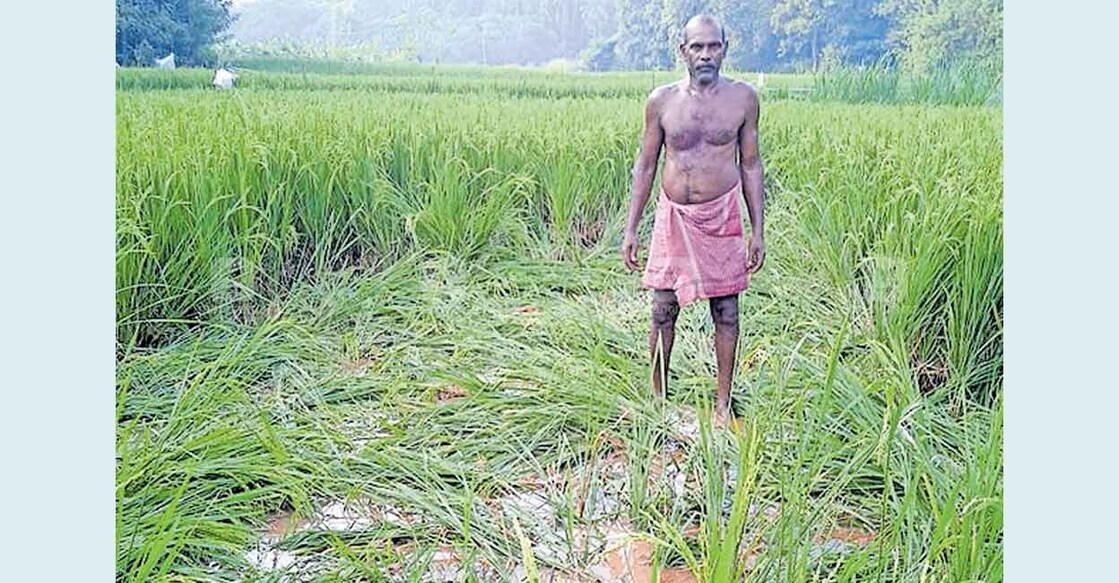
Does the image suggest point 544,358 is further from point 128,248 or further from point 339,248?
point 128,248

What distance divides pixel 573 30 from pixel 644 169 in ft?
1.54

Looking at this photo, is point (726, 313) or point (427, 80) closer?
point (726, 313)

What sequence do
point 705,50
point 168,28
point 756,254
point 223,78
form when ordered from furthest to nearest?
point 223,78 → point 168,28 → point 756,254 → point 705,50

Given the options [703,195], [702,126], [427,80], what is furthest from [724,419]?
[427,80]

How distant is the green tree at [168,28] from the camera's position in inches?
83.6

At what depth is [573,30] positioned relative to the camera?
7.41ft

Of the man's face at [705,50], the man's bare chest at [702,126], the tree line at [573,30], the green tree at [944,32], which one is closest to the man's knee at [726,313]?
the man's bare chest at [702,126]

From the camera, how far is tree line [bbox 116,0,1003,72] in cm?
214

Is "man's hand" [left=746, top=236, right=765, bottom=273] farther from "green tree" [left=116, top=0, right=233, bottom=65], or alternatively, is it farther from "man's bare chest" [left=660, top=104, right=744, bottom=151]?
"green tree" [left=116, top=0, right=233, bottom=65]

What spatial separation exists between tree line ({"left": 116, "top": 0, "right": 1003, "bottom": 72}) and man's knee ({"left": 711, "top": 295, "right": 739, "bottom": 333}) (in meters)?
0.49

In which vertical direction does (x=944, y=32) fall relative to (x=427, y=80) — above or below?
above

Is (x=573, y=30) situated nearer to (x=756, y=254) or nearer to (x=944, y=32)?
(x=756, y=254)

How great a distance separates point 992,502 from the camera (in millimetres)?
1659

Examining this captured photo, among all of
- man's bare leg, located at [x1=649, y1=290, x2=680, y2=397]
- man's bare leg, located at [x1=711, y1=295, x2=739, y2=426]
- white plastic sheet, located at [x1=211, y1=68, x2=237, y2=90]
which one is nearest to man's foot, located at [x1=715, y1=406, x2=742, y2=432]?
man's bare leg, located at [x1=711, y1=295, x2=739, y2=426]
